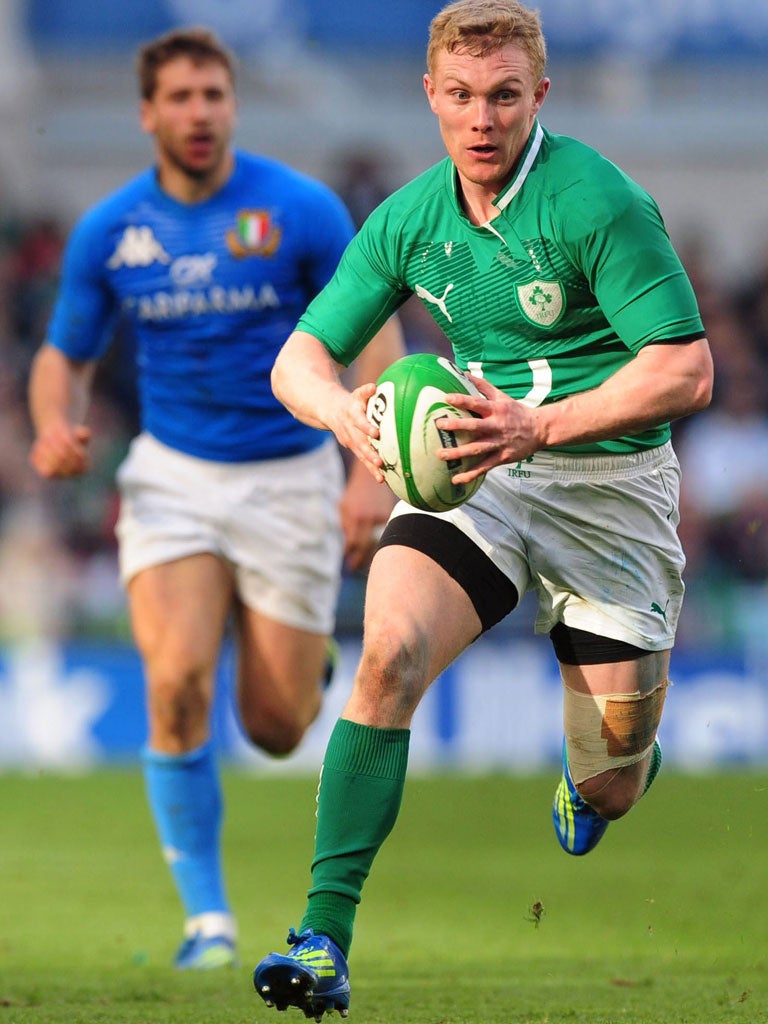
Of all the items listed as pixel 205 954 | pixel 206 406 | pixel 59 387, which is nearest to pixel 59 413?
pixel 59 387

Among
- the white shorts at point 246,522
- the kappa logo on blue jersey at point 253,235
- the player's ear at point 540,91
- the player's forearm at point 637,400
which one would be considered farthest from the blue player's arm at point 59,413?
the player's forearm at point 637,400

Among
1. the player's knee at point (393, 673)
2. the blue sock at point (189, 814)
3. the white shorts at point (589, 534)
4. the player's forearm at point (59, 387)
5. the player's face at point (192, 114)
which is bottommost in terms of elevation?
the blue sock at point (189, 814)

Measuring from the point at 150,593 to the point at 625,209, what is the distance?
2.90 metres

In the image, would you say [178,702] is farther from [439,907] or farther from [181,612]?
[439,907]

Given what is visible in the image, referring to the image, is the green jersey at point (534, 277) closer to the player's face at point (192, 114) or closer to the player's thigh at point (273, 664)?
the player's face at point (192, 114)

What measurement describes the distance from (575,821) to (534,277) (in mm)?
2046

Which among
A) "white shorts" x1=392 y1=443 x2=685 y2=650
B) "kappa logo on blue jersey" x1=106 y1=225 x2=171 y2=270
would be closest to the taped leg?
"white shorts" x1=392 y1=443 x2=685 y2=650

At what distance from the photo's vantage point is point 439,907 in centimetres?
818

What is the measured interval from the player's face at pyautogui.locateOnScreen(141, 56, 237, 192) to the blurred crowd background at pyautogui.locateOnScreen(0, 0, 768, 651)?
6849 millimetres

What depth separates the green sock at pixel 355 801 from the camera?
4.54 m

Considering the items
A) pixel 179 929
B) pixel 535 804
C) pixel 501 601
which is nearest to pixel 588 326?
pixel 501 601

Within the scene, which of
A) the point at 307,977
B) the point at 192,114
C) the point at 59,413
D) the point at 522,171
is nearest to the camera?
the point at 307,977

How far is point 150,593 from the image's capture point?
682 cm

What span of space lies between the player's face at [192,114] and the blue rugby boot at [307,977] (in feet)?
11.7
